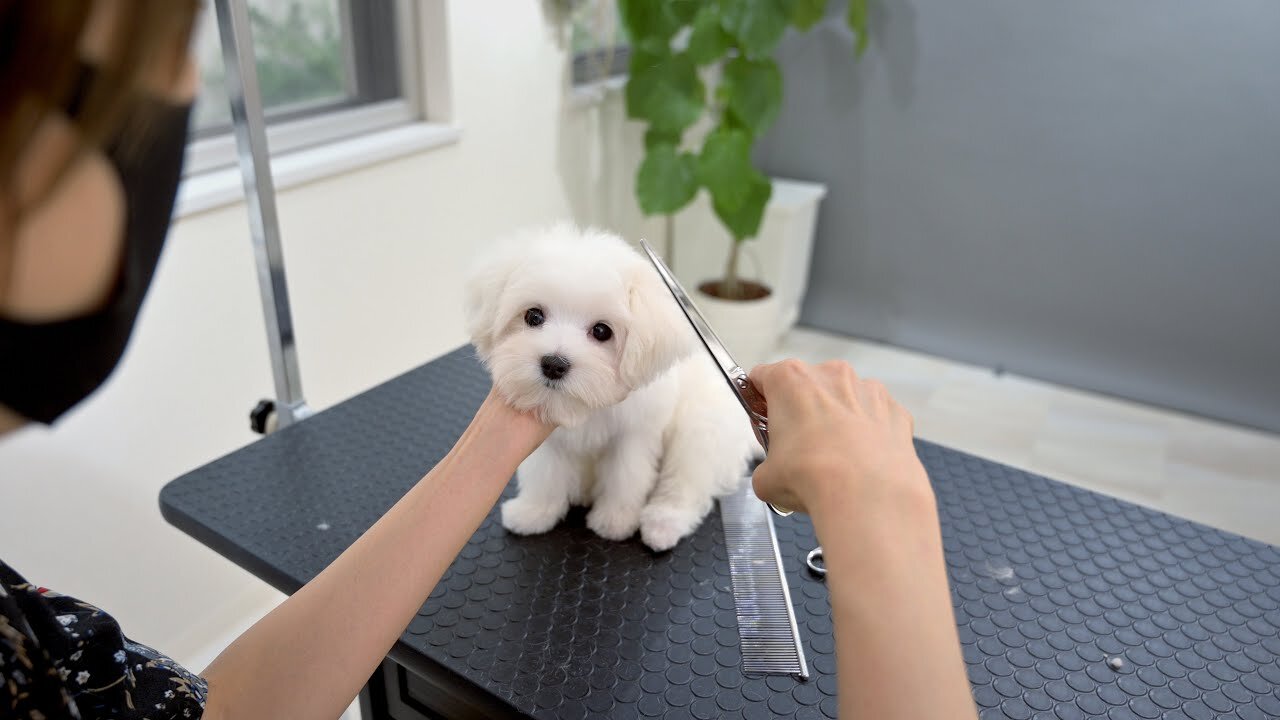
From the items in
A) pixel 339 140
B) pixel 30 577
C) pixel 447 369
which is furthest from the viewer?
pixel 339 140

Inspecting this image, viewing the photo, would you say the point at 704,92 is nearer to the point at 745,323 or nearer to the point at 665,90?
the point at 665,90

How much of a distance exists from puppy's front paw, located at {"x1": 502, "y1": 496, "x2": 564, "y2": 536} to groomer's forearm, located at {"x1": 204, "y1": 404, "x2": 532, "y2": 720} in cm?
22

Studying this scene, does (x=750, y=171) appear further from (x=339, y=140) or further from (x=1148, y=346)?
(x=1148, y=346)

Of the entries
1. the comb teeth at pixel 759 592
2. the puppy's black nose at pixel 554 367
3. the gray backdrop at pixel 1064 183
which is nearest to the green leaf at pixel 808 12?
the gray backdrop at pixel 1064 183

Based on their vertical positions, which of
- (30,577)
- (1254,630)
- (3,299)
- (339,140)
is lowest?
(30,577)

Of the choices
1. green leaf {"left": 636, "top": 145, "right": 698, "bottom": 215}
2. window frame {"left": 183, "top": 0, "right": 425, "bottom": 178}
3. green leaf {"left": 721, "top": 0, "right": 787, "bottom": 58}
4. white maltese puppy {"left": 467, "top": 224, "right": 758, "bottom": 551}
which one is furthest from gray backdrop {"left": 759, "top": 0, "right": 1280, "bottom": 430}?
white maltese puppy {"left": 467, "top": 224, "right": 758, "bottom": 551}

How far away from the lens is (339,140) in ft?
6.41

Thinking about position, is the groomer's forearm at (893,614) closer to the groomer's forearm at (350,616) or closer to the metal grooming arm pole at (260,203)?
the groomer's forearm at (350,616)

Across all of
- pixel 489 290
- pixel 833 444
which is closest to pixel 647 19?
pixel 489 290

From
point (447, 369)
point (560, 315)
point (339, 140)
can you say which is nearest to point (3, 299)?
point (560, 315)

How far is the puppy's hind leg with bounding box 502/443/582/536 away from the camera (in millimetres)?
912

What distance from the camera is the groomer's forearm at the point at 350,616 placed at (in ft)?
1.98

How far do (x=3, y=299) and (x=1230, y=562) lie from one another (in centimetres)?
109

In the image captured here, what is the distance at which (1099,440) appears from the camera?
245cm
